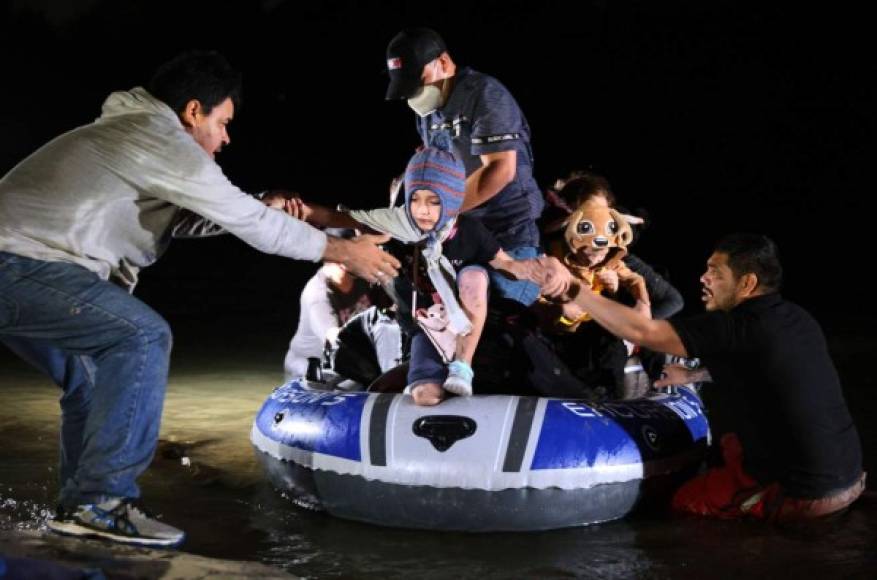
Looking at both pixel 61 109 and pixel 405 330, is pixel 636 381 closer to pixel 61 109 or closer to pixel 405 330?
pixel 405 330

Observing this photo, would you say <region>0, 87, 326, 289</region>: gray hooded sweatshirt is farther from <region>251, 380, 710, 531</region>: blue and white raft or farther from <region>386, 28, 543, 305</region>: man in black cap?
<region>386, 28, 543, 305</region>: man in black cap

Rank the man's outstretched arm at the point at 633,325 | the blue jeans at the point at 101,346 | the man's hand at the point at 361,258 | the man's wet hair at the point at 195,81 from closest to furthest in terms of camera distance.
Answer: the blue jeans at the point at 101,346, the man's wet hair at the point at 195,81, the man's hand at the point at 361,258, the man's outstretched arm at the point at 633,325

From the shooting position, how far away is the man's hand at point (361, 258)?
4.46m

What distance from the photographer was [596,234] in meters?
6.61

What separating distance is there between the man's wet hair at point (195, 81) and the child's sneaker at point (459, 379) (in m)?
1.72

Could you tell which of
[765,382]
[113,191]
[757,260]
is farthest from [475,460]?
[113,191]

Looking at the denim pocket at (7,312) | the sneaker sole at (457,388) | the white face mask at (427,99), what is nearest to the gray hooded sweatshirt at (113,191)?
the denim pocket at (7,312)

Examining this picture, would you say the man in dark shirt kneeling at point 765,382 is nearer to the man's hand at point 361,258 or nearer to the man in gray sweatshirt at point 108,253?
the man's hand at point 361,258

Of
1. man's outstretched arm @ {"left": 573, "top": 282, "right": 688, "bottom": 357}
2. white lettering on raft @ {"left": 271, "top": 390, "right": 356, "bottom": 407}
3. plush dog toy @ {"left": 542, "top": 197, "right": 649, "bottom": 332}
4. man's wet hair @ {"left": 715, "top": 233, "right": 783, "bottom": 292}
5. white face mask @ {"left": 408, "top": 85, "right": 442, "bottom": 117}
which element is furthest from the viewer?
plush dog toy @ {"left": 542, "top": 197, "right": 649, "bottom": 332}

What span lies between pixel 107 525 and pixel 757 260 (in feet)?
9.87

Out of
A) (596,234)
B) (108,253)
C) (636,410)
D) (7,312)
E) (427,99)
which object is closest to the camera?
(7,312)

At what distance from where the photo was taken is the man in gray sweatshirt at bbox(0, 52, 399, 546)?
4078mm

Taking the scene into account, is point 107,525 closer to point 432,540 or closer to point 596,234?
point 432,540

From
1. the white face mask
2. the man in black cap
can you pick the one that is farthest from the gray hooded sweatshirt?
the white face mask
